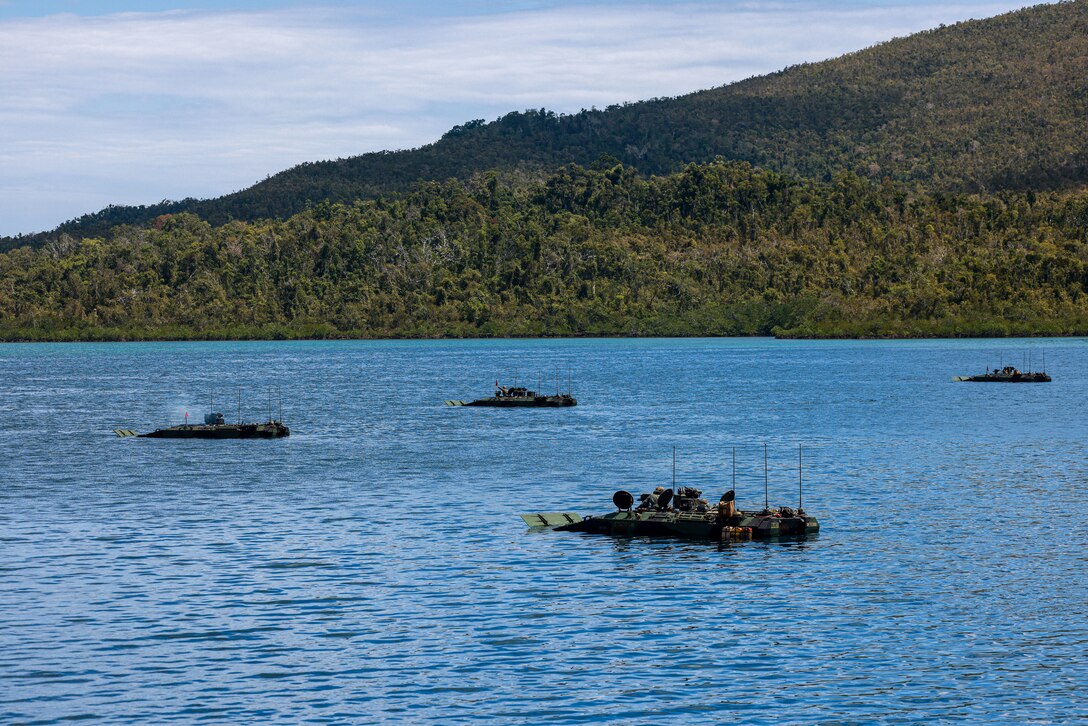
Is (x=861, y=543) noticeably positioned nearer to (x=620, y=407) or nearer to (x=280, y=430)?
(x=280, y=430)

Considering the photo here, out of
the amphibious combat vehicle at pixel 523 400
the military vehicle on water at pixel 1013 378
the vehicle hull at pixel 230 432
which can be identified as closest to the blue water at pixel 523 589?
the vehicle hull at pixel 230 432

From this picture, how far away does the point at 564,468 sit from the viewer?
273ft

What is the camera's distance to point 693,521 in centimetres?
5562

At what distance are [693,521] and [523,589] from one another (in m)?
10.8

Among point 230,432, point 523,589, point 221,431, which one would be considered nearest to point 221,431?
point 221,431

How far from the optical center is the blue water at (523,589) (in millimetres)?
34969

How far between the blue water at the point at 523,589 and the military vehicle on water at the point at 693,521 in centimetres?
85

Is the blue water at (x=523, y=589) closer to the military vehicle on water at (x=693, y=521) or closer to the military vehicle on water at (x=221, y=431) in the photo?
the military vehicle on water at (x=693, y=521)

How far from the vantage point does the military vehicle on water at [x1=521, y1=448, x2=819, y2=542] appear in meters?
55.2

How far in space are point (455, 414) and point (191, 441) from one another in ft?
98.9

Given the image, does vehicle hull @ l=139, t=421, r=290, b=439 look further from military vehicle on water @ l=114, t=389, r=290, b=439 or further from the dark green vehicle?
the dark green vehicle

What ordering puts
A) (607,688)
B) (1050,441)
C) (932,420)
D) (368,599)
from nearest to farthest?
(607,688) → (368,599) → (1050,441) → (932,420)

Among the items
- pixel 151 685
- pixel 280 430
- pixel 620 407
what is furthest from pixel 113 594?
pixel 620 407

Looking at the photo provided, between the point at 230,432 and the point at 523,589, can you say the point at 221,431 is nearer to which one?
the point at 230,432
